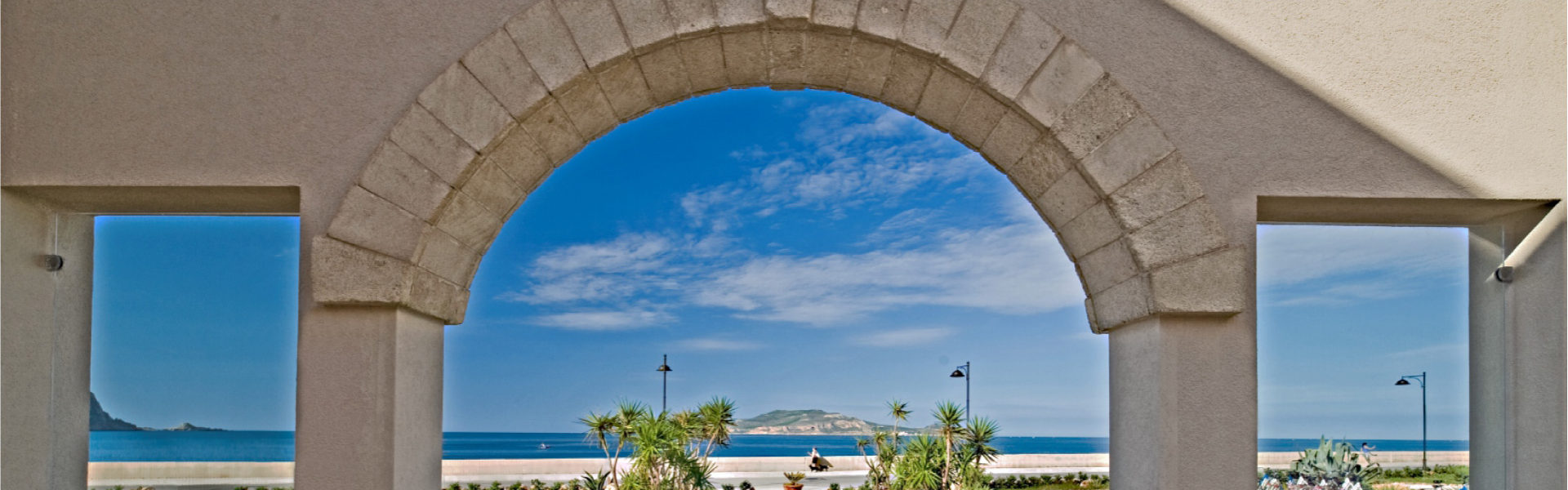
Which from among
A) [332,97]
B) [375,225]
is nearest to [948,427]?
[375,225]

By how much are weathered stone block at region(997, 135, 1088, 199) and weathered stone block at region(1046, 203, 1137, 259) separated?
7 centimetres

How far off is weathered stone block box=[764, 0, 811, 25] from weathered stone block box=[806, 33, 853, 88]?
0.13 metres

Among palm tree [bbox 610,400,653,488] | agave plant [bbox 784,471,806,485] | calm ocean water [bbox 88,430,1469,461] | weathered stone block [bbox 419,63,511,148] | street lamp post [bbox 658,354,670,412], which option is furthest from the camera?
calm ocean water [bbox 88,430,1469,461]

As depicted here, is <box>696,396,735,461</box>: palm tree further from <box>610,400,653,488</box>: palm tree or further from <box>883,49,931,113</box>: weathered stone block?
<box>883,49,931,113</box>: weathered stone block

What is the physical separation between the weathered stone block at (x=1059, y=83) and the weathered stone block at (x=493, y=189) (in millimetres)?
1951

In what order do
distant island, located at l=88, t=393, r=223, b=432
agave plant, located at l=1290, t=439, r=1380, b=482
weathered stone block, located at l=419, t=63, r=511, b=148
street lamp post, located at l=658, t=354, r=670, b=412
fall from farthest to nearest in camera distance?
street lamp post, located at l=658, t=354, r=670, b=412
agave plant, located at l=1290, t=439, r=1380, b=482
distant island, located at l=88, t=393, r=223, b=432
weathered stone block, located at l=419, t=63, r=511, b=148

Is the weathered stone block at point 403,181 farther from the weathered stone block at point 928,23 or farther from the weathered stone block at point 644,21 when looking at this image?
the weathered stone block at point 928,23

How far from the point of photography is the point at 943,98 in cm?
371

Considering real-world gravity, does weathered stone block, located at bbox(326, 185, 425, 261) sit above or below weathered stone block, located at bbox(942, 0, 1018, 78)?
below

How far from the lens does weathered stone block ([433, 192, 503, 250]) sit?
139 inches

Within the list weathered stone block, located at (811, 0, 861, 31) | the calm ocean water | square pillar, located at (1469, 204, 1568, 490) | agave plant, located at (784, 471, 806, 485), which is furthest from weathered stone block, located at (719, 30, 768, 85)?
the calm ocean water

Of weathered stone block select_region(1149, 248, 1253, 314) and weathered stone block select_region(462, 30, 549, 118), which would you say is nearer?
weathered stone block select_region(1149, 248, 1253, 314)

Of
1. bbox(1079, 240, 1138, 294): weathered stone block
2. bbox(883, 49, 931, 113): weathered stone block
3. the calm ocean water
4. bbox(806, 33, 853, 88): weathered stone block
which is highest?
bbox(806, 33, 853, 88): weathered stone block

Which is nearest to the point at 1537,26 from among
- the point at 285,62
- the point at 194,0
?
the point at 285,62
